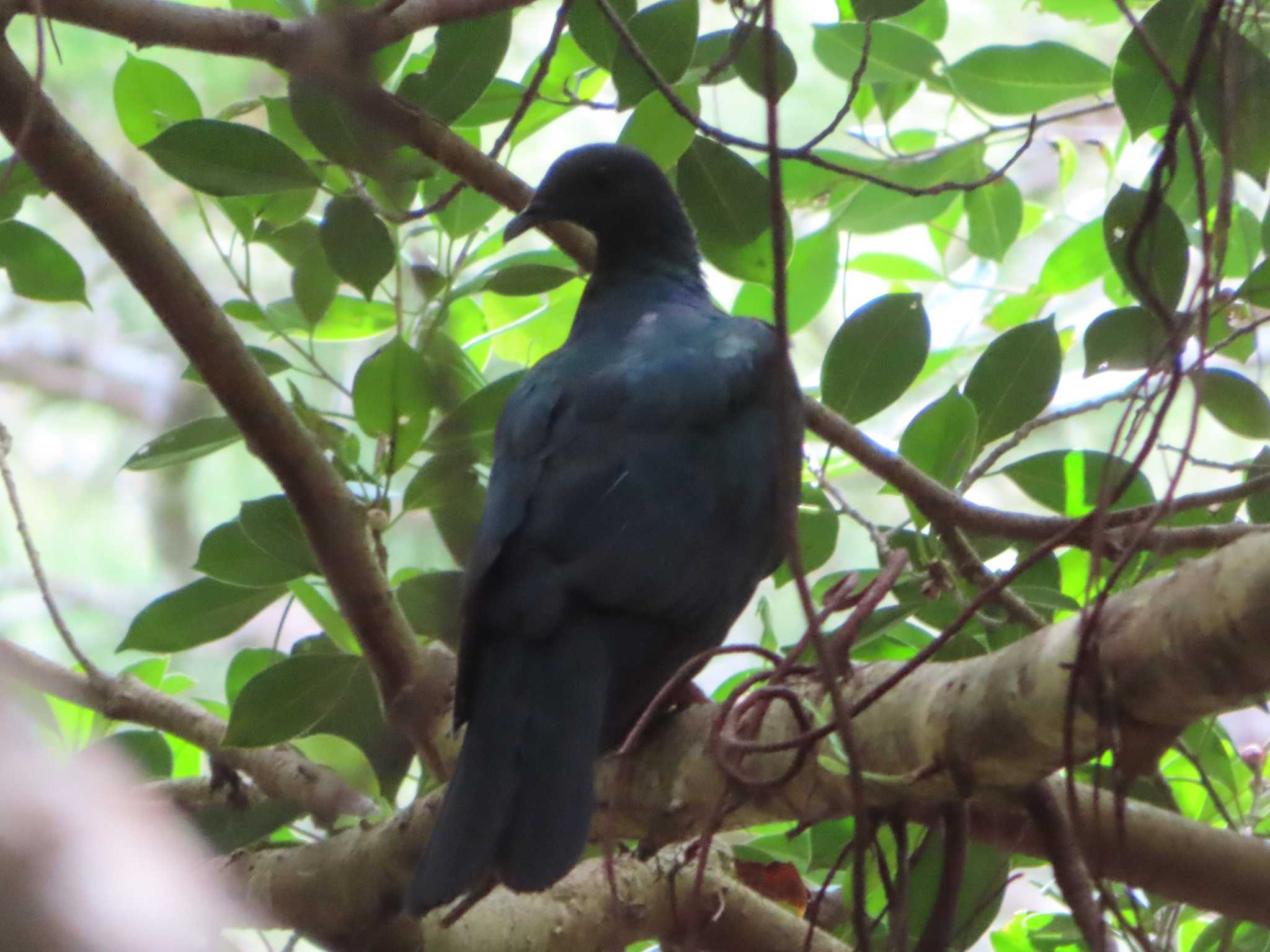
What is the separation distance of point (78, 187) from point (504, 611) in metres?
0.75

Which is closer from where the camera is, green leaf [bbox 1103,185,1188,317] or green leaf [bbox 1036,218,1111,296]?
green leaf [bbox 1103,185,1188,317]

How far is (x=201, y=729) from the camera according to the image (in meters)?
2.14

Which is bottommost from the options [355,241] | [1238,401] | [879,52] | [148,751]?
[148,751]

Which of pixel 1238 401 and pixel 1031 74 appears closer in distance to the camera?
pixel 1238 401

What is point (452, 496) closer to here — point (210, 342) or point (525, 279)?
point (525, 279)

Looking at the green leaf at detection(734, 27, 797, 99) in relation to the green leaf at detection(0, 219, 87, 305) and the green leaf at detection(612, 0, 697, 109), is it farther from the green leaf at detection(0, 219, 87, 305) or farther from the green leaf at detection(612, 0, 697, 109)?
the green leaf at detection(0, 219, 87, 305)

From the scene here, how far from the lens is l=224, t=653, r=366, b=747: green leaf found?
1.85 m

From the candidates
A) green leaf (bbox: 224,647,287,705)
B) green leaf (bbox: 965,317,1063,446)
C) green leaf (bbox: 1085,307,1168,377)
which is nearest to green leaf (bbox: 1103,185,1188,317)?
green leaf (bbox: 1085,307,1168,377)

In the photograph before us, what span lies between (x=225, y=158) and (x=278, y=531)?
533mm

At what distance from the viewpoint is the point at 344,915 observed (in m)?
1.71

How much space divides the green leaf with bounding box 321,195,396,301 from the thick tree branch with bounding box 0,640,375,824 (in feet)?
2.36

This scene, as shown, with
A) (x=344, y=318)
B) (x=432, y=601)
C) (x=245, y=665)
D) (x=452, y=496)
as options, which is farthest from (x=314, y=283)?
(x=245, y=665)

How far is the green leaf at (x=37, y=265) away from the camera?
6.49ft

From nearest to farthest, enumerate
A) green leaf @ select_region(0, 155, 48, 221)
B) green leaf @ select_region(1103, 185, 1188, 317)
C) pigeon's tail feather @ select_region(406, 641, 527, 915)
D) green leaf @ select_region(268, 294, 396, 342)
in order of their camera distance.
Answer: pigeon's tail feather @ select_region(406, 641, 527, 915)
green leaf @ select_region(1103, 185, 1188, 317)
green leaf @ select_region(0, 155, 48, 221)
green leaf @ select_region(268, 294, 396, 342)
